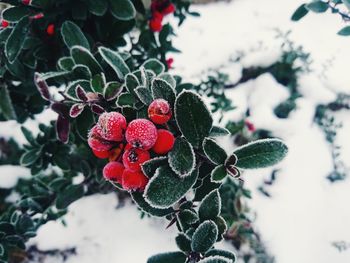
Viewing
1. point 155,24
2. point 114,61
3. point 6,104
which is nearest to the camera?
point 114,61

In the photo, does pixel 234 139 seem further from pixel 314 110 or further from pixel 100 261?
pixel 100 261

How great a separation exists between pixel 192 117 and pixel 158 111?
0.06 meters

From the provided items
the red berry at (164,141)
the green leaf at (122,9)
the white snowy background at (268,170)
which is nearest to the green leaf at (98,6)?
the green leaf at (122,9)

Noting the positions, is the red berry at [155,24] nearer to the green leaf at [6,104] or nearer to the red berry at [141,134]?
the green leaf at [6,104]

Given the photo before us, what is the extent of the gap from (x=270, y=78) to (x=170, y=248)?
69.3 inches

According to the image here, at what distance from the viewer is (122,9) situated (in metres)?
1.10

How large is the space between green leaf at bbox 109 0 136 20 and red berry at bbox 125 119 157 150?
0.63m

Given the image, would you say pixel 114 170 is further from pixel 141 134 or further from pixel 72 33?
pixel 72 33

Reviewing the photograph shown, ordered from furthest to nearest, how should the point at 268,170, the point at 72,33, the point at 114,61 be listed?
the point at 268,170
the point at 72,33
the point at 114,61

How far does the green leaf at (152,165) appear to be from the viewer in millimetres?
599

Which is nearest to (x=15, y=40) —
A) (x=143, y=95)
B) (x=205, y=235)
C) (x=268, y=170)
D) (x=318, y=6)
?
(x=143, y=95)

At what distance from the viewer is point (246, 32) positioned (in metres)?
3.50

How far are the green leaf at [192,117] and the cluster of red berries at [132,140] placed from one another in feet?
0.08

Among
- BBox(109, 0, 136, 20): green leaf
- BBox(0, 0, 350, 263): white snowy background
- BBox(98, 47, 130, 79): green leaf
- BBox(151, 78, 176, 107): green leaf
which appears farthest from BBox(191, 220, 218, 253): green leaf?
BBox(0, 0, 350, 263): white snowy background
